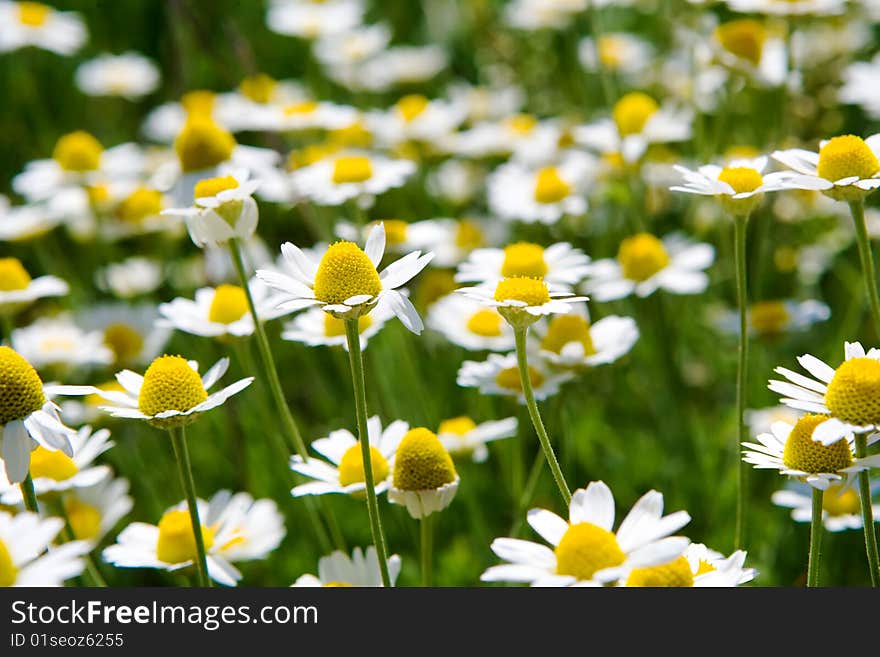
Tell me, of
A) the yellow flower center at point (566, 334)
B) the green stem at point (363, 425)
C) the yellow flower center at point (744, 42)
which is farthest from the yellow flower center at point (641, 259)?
the green stem at point (363, 425)

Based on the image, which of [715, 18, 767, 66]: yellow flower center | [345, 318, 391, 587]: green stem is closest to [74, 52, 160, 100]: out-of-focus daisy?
[715, 18, 767, 66]: yellow flower center

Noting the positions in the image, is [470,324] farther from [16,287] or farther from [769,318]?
[16,287]

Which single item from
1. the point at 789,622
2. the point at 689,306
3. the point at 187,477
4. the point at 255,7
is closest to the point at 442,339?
the point at 689,306

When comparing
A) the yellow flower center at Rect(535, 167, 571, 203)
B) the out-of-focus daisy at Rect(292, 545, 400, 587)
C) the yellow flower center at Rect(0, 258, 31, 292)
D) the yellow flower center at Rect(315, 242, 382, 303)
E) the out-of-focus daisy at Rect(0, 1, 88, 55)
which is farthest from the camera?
the out-of-focus daisy at Rect(0, 1, 88, 55)

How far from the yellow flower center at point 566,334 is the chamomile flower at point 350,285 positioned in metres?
0.49

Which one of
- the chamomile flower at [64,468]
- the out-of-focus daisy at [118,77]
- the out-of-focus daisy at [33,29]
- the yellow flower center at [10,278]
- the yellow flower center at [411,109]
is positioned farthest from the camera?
the out-of-focus daisy at [118,77]

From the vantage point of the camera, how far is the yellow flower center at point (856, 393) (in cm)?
116

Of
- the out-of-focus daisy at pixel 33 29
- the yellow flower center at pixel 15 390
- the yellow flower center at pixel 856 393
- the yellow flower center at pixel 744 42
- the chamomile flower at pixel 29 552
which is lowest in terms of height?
the chamomile flower at pixel 29 552

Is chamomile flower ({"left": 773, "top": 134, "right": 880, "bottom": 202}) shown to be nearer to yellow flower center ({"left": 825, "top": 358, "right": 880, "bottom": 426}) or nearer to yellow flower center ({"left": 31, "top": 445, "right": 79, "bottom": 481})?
yellow flower center ({"left": 825, "top": 358, "right": 880, "bottom": 426})

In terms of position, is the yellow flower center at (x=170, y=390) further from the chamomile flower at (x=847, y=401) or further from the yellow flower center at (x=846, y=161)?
the yellow flower center at (x=846, y=161)

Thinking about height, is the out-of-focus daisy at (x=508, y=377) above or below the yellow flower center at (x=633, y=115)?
below

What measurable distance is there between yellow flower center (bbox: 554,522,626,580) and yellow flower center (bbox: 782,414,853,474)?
0.86ft

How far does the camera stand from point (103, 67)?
3.76 metres

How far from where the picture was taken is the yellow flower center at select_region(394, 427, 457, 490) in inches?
52.6
